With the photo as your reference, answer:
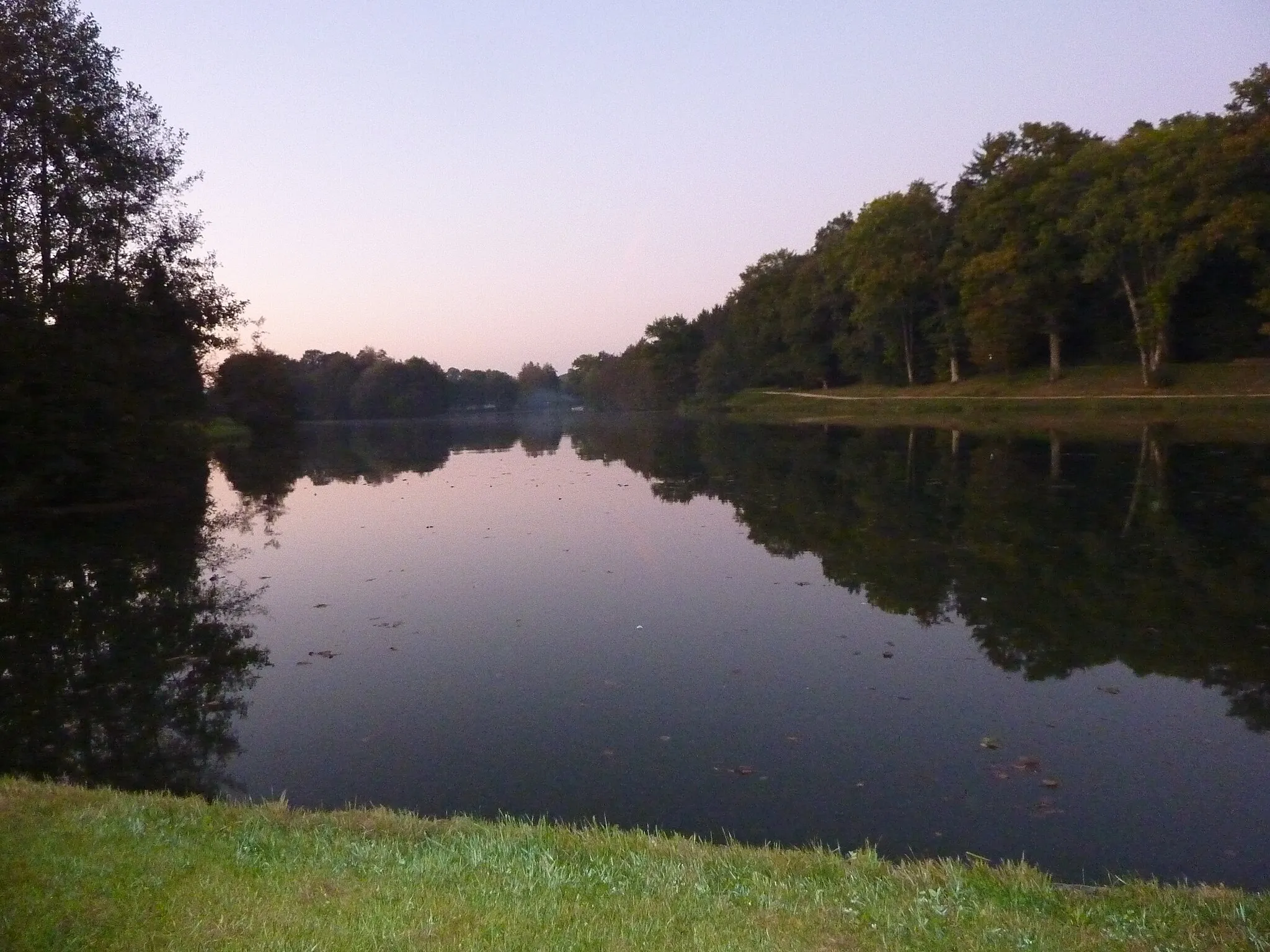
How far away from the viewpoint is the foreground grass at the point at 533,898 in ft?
12.3

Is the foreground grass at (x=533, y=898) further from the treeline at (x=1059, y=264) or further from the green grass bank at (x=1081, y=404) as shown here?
the treeline at (x=1059, y=264)

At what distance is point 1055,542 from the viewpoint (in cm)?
1359

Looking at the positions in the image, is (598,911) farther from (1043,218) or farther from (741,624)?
(1043,218)

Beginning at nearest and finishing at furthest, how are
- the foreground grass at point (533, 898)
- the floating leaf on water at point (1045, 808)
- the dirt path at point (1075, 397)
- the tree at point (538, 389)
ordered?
the foreground grass at point (533, 898)
the floating leaf on water at point (1045, 808)
the dirt path at point (1075, 397)
the tree at point (538, 389)

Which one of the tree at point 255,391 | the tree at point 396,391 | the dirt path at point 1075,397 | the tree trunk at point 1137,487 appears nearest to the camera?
the tree trunk at point 1137,487

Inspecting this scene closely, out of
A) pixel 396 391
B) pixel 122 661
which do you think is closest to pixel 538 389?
pixel 396 391

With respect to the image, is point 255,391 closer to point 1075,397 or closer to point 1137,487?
point 1075,397

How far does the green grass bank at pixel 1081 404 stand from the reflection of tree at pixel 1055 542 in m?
10.0

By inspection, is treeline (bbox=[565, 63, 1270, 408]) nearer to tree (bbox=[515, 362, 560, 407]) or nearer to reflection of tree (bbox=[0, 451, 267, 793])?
reflection of tree (bbox=[0, 451, 267, 793])

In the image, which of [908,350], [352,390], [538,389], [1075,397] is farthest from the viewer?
[538,389]

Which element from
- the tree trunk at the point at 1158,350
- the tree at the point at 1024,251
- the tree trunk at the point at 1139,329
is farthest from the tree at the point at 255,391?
the tree trunk at the point at 1158,350

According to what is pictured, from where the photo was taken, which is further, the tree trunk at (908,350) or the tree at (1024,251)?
the tree trunk at (908,350)

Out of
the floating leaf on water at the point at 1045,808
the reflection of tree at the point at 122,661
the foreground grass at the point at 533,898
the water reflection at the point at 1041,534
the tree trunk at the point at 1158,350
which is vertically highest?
the tree trunk at the point at 1158,350

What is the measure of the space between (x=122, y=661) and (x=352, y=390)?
5161 inches
